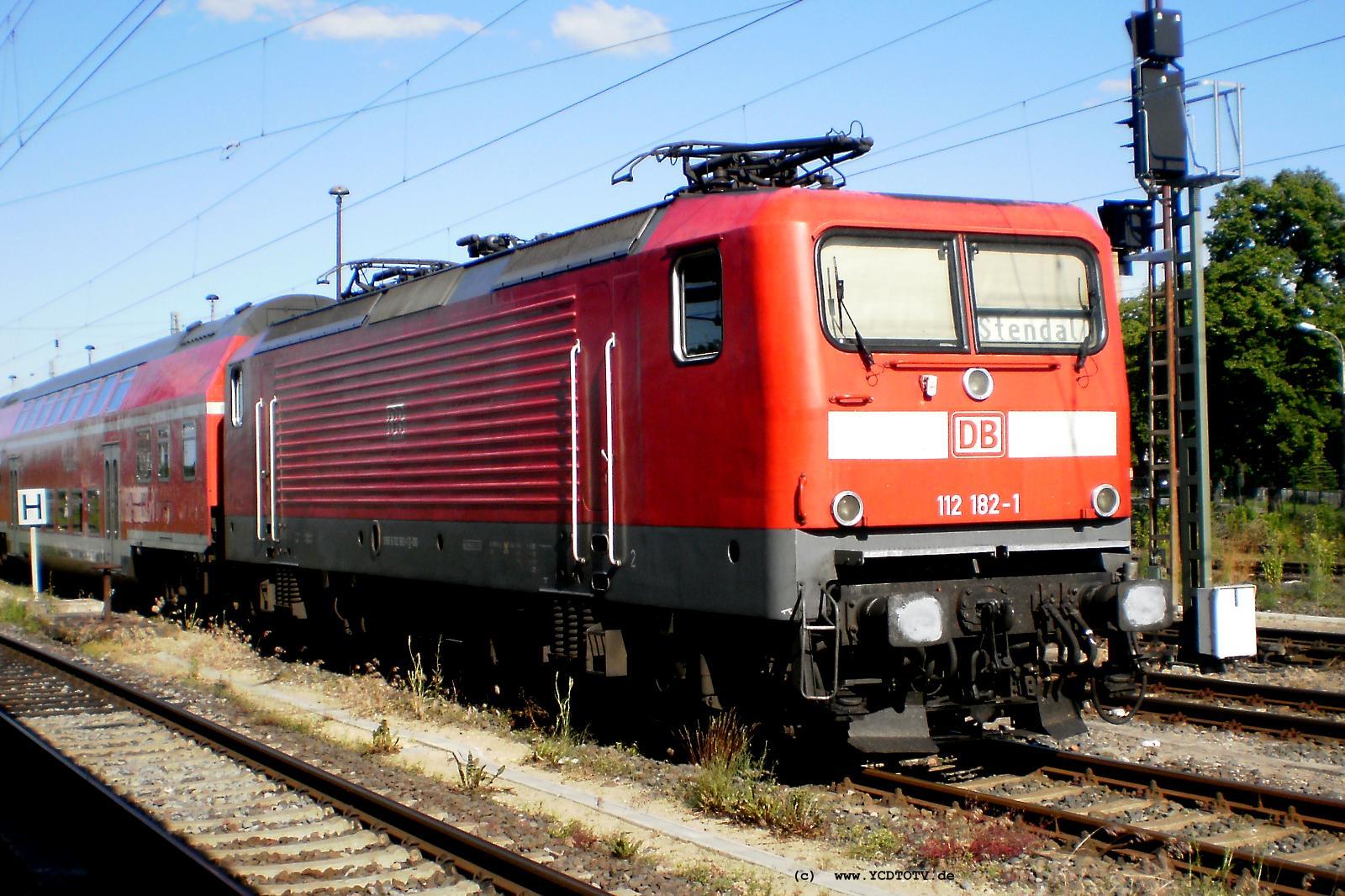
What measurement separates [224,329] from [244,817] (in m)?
10.5

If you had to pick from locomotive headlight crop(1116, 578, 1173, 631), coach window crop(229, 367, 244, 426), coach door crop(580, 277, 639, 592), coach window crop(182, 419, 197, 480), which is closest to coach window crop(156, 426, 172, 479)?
coach window crop(182, 419, 197, 480)

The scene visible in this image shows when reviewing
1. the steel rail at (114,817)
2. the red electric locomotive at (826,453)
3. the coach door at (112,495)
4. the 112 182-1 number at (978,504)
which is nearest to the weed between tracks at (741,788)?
the red electric locomotive at (826,453)

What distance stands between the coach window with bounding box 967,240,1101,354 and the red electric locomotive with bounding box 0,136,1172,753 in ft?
0.05

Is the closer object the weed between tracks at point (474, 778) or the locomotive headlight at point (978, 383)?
the locomotive headlight at point (978, 383)

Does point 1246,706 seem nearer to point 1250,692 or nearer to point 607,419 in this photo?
point 1250,692

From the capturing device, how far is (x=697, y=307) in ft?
26.5

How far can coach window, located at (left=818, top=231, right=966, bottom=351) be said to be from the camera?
761cm

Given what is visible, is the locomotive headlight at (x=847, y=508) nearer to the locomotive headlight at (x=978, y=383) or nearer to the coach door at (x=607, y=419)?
the locomotive headlight at (x=978, y=383)

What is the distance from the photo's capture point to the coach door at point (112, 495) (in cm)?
1959

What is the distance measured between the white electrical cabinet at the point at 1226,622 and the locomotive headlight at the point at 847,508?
5.25 meters

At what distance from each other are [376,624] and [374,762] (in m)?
3.63

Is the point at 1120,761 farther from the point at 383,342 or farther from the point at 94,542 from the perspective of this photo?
the point at 94,542

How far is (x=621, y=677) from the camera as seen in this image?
9.08 metres

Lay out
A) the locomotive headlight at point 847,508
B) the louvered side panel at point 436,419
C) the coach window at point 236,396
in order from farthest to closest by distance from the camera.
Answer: the coach window at point 236,396 < the louvered side panel at point 436,419 < the locomotive headlight at point 847,508
